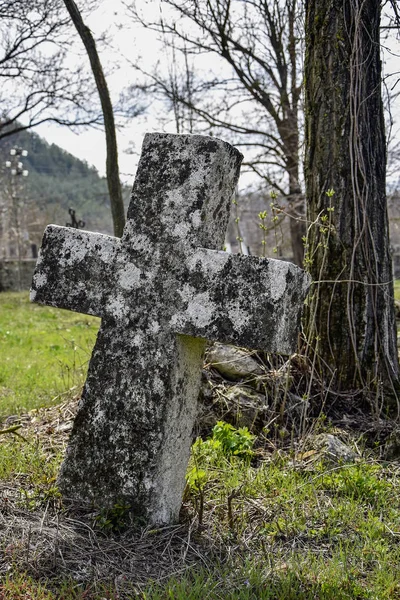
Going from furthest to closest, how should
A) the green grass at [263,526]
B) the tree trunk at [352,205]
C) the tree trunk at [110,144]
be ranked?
the tree trunk at [110,144]
the tree trunk at [352,205]
the green grass at [263,526]

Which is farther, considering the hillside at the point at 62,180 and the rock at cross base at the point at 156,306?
the hillside at the point at 62,180

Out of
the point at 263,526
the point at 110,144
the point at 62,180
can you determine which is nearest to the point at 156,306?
the point at 263,526

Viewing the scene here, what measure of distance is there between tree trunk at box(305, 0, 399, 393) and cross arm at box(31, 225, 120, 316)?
6.52 feet

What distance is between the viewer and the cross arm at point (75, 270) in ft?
8.50

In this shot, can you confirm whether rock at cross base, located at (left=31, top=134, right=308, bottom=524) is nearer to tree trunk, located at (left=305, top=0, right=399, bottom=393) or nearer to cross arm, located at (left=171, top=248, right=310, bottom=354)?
cross arm, located at (left=171, top=248, right=310, bottom=354)

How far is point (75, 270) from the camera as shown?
2.63 m

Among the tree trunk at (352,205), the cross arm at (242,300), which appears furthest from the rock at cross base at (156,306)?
the tree trunk at (352,205)

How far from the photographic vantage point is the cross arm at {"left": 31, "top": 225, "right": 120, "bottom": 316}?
2590mm

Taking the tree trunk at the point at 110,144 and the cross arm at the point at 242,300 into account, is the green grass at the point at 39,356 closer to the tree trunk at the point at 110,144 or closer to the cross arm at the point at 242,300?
the tree trunk at the point at 110,144

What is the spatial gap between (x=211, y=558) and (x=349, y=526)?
695 mm

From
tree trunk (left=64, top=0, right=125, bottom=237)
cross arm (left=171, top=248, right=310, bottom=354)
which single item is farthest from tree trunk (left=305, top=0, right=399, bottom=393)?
tree trunk (left=64, top=0, right=125, bottom=237)

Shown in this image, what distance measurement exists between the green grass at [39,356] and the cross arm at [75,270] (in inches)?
84.4

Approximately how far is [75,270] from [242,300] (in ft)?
2.60

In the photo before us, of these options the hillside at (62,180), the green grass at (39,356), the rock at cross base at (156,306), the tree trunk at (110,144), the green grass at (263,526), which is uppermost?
the hillside at (62,180)
